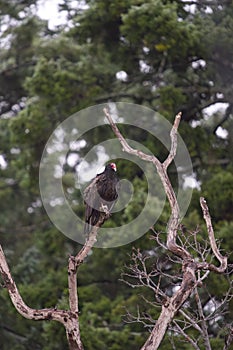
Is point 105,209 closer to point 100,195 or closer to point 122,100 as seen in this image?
point 100,195

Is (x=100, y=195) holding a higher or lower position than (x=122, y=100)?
higher

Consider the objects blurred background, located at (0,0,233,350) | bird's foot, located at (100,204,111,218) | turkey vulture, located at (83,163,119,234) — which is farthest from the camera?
blurred background, located at (0,0,233,350)

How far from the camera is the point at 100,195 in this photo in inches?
288

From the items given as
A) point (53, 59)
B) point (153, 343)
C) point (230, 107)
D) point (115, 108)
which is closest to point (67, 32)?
point (53, 59)

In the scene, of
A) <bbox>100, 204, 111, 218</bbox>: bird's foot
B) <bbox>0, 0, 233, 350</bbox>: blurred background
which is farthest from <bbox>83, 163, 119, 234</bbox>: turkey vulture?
<bbox>0, 0, 233, 350</bbox>: blurred background

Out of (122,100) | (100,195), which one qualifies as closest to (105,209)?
(100,195)

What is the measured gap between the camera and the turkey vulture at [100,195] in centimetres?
729

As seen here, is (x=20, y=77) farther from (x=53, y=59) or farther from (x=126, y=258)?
(x=126, y=258)

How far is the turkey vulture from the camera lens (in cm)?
729

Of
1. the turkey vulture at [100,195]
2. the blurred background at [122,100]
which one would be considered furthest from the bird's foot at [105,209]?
the blurred background at [122,100]

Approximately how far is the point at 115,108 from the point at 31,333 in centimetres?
354

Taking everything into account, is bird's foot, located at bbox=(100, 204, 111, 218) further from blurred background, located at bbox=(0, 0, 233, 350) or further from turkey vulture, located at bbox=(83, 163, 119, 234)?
blurred background, located at bbox=(0, 0, 233, 350)

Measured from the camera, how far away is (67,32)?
441 inches

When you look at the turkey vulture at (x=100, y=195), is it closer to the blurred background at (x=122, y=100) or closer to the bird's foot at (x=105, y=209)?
the bird's foot at (x=105, y=209)
